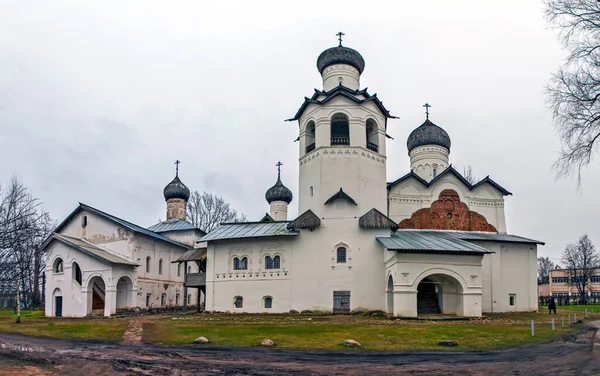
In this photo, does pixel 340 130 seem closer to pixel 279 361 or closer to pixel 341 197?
pixel 341 197

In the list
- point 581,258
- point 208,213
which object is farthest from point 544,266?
point 208,213

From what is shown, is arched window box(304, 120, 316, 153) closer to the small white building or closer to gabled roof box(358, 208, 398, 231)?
gabled roof box(358, 208, 398, 231)

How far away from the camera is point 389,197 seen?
31656 mm

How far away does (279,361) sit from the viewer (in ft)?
42.9

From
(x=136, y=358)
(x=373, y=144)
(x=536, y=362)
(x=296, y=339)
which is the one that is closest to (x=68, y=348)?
(x=136, y=358)

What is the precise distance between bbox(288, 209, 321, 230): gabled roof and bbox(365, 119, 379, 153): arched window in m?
5.22

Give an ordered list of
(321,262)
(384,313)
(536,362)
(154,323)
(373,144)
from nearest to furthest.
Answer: (536,362)
(154,323)
(384,313)
(321,262)
(373,144)

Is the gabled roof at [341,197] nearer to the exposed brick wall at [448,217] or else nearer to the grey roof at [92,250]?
the exposed brick wall at [448,217]

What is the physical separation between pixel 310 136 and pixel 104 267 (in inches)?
549

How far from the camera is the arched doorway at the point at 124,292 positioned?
101 ft

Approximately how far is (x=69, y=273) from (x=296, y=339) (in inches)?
726

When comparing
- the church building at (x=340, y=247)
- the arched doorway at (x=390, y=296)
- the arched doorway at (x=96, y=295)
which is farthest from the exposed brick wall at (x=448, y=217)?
the arched doorway at (x=96, y=295)

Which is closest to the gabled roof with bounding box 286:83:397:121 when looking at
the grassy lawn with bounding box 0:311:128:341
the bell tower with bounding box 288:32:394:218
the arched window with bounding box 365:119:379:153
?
the bell tower with bounding box 288:32:394:218

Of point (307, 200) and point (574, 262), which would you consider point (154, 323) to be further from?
point (574, 262)
